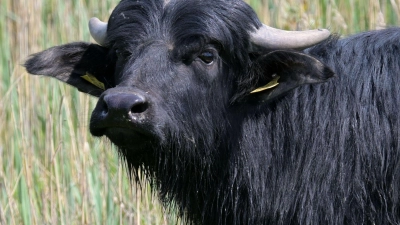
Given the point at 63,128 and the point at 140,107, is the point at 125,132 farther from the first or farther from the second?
the point at 63,128

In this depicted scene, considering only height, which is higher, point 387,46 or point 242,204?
point 387,46

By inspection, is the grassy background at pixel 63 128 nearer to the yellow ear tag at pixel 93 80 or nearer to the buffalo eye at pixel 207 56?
the yellow ear tag at pixel 93 80

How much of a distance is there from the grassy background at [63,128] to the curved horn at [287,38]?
1361 mm

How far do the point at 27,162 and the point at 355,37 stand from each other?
8.19ft

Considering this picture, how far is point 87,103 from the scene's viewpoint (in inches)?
210

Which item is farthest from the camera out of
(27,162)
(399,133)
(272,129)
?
(27,162)

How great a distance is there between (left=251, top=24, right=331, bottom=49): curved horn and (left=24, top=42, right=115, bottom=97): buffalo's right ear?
2.90 ft

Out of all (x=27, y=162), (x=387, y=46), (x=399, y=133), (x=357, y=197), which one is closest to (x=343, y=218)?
(x=357, y=197)

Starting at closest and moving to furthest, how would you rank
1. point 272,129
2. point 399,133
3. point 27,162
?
point 399,133, point 272,129, point 27,162

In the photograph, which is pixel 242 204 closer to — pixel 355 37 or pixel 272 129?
pixel 272 129

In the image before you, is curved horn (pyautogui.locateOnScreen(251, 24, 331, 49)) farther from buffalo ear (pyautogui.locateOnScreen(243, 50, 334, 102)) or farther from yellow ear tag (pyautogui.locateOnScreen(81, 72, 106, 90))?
yellow ear tag (pyautogui.locateOnScreen(81, 72, 106, 90))

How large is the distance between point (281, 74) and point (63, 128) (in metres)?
2.32

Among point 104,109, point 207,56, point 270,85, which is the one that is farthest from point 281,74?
point 104,109

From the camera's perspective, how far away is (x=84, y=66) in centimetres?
433
